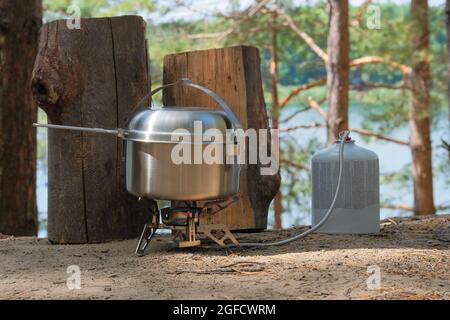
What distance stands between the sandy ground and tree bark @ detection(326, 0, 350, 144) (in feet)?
22.2

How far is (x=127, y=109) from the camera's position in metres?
5.21

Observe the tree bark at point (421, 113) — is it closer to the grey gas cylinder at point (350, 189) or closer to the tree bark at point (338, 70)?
the tree bark at point (338, 70)

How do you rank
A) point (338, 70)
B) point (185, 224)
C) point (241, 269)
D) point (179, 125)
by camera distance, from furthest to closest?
1. point (338, 70)
2. point (185, 224)
3. point (179, 125)
4. point (241, 269)

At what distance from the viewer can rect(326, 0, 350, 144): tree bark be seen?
12.1m

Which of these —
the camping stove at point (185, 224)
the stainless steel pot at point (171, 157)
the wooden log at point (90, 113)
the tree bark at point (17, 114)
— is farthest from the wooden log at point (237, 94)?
the tree bark at point (17, 114)

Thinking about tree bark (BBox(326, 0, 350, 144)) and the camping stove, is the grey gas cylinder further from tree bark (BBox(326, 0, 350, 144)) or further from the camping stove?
tree bark (BBox(326, 0, 350, 144))

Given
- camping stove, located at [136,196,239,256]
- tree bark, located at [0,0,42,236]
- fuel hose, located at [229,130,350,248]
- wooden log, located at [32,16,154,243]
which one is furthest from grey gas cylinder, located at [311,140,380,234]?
tree bark, located at [0,0,42,236]

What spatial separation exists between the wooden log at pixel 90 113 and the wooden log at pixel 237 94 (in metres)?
0.31

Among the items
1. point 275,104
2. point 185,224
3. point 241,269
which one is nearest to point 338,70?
point 275,104

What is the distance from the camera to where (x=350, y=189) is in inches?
214

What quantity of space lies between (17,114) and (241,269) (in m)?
4.01

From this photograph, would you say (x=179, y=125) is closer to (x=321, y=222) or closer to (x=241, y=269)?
(x=241, y=269)

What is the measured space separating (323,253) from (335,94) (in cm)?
783
